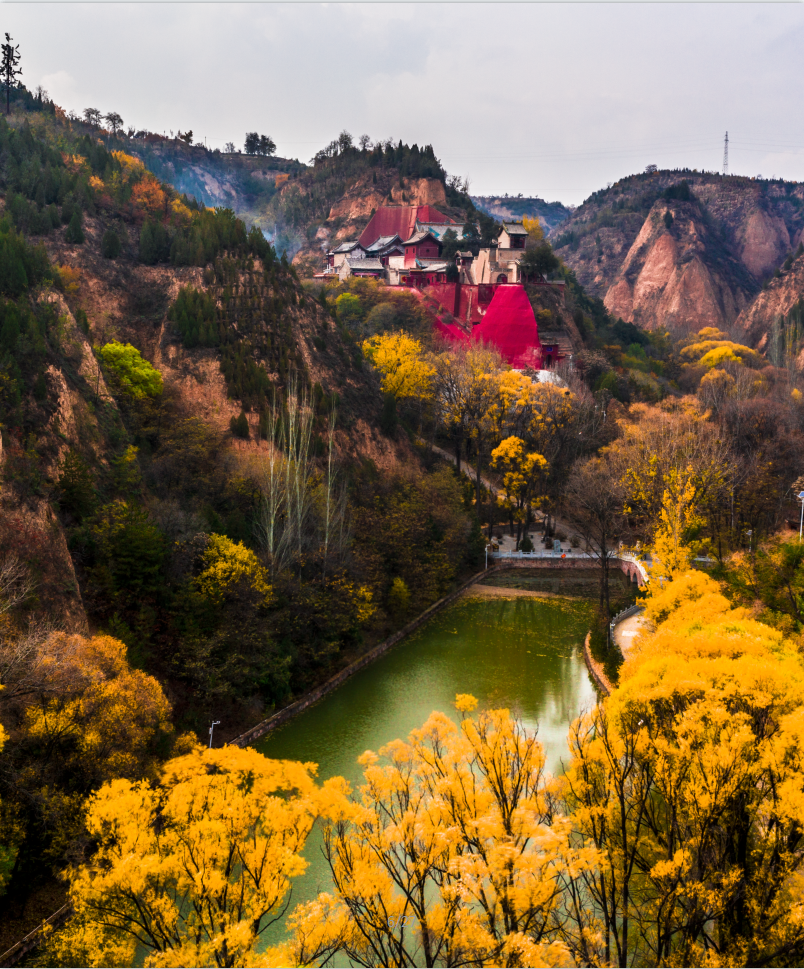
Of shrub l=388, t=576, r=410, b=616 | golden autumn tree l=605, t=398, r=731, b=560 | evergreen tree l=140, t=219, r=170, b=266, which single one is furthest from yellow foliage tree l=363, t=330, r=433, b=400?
shrub l=388, t=576, r=410, b=616

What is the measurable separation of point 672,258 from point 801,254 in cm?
1468

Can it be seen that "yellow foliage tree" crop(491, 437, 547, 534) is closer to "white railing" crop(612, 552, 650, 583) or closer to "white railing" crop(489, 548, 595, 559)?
"white railing" crop(489, 548, 595, 559)

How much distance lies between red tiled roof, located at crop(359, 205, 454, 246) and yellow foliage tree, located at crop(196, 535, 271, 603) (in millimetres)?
57595

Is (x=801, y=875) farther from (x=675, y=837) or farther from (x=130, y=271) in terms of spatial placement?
(x=130, y=271)

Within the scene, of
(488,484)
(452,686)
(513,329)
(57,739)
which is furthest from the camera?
(513,329)

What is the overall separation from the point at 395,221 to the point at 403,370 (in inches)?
1457

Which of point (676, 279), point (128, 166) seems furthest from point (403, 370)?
point (676, 279)

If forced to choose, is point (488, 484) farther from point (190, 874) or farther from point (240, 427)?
point (190, 874)

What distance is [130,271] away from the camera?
135 ft

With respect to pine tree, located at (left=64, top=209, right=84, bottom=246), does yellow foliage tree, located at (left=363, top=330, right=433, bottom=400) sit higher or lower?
lower

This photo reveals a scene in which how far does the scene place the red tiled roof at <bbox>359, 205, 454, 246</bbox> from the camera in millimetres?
77688

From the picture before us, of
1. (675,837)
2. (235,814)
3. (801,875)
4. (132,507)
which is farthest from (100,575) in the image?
(801,875)

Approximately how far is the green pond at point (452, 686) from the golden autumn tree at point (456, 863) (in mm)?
4505

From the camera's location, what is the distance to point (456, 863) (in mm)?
11180
